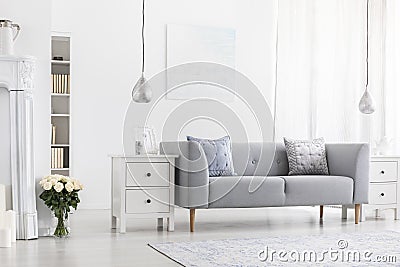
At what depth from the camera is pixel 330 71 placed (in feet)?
25.6

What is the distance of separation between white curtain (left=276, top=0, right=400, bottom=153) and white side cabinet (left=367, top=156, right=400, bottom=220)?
1386mm

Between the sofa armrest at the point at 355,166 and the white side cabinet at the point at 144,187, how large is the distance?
1.65m

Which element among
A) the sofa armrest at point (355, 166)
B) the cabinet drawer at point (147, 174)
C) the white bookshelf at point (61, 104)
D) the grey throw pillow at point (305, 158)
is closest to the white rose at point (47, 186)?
the cabinet drawer at point (147, 174)

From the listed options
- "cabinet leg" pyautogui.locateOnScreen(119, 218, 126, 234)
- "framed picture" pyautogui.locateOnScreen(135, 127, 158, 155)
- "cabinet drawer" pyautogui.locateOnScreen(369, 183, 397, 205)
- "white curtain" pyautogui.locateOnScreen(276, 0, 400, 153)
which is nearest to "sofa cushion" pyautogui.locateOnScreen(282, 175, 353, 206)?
"cabinet drawer" pyautogui.locateOnScreen(369, 183, 397, 205)

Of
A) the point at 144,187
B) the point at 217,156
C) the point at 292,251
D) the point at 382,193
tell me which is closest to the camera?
the point at 292,251

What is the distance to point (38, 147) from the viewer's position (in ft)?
16.9

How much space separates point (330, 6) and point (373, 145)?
1.65 metres

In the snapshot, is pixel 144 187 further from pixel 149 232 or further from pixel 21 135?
pixel 21 135

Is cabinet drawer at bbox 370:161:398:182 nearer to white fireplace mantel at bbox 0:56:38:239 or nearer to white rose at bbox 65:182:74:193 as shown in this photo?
white rose at bbox 65:182:74:193

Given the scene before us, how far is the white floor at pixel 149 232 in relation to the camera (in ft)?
13.4

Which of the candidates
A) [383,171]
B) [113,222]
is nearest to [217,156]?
[113,222]

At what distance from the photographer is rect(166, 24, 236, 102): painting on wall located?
7.57 m

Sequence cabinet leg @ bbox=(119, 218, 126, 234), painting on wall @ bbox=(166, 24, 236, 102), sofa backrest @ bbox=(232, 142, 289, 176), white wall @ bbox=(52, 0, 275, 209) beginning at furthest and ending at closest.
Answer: painting on wall @ bbox=(166, 24, 236, 102), white wall @ bbox=(52, 0, 275, 209), sofa backrest @ bbox=(232, 142, 289, 176), cabinet leg @ bbox=(119, 218, 126, 234)

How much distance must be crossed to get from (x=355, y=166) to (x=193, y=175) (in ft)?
5.19
